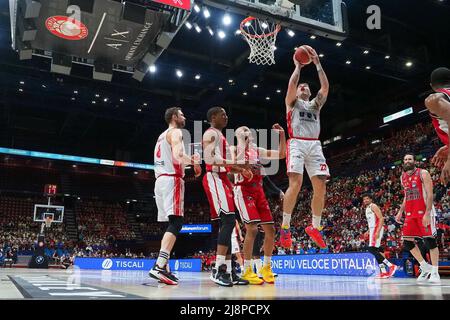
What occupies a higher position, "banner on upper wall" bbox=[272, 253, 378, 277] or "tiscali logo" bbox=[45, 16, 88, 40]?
"tiscali logo" bbox=[45, 16, 88, 40]

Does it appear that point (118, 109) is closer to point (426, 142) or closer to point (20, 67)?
point (20, 67)

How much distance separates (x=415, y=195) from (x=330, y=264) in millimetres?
4523

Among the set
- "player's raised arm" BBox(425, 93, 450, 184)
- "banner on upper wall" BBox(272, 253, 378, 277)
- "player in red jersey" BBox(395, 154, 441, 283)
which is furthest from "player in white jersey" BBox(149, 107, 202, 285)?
"banner on upper wall" BBox(272, 253, 378, 277)

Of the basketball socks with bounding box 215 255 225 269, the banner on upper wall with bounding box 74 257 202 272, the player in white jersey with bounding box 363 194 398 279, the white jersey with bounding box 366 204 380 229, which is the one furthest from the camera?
the banner on upper wall with bounding box 74 257 202 272

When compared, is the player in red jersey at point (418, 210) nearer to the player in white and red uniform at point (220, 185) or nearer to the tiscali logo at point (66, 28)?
the player in white and red uniform at point (220, 185)

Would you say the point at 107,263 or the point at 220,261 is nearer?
the point at 220,261

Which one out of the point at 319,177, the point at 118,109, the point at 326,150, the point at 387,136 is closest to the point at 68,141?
the point at 118,109

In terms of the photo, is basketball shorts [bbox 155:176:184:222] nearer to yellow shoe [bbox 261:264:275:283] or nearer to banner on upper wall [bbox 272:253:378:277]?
yellow shoe [bbox 261:264:275:283]

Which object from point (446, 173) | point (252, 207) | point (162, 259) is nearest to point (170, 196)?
point (162, 259)

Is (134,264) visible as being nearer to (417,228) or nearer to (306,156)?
(417,228)

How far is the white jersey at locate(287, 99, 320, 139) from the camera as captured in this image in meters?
5.32

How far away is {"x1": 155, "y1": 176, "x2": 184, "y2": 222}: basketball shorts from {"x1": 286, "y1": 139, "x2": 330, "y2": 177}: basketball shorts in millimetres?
1459

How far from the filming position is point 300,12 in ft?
Result: 27.0
